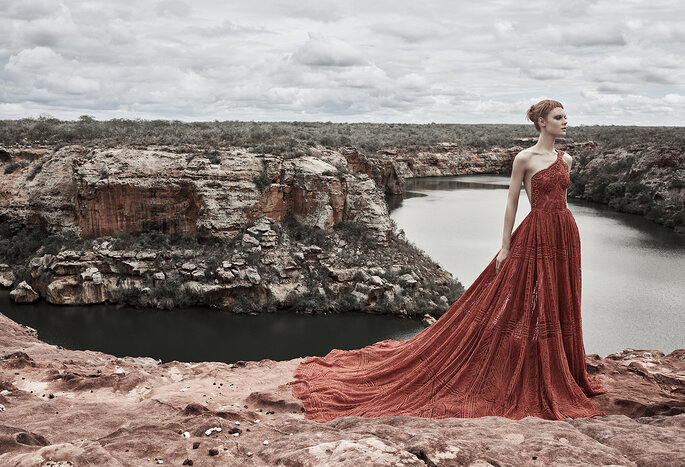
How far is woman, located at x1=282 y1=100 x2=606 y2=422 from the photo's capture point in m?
4.21

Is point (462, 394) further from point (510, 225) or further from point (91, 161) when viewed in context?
point (91, 161)

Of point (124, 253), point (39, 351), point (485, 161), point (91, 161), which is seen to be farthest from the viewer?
point (485, 161)

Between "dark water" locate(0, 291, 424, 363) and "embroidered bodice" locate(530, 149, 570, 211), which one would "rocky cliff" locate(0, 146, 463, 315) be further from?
"embroidered bodice" locate(530, 149, 570, 211)

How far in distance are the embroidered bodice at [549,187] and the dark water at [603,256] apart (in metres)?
9.68

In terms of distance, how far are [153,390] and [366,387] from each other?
207 cm

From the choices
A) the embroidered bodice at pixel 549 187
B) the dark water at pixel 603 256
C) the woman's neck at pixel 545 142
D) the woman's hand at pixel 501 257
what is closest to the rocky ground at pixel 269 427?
the woman's hand at pixel 501 257

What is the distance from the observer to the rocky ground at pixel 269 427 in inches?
121

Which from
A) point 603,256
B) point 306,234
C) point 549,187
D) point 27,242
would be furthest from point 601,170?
point 549,187

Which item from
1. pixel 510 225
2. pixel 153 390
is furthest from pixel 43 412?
pixel 510 225

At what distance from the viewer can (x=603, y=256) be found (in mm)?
21656

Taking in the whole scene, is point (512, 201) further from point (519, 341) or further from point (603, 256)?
point (603, 256)

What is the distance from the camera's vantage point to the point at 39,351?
22.1 ft

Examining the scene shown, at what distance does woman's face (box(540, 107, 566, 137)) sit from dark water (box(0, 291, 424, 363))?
31.9 feet

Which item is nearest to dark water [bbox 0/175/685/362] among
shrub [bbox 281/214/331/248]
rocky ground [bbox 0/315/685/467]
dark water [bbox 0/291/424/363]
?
dark water [bbox 0/291/424/363]
